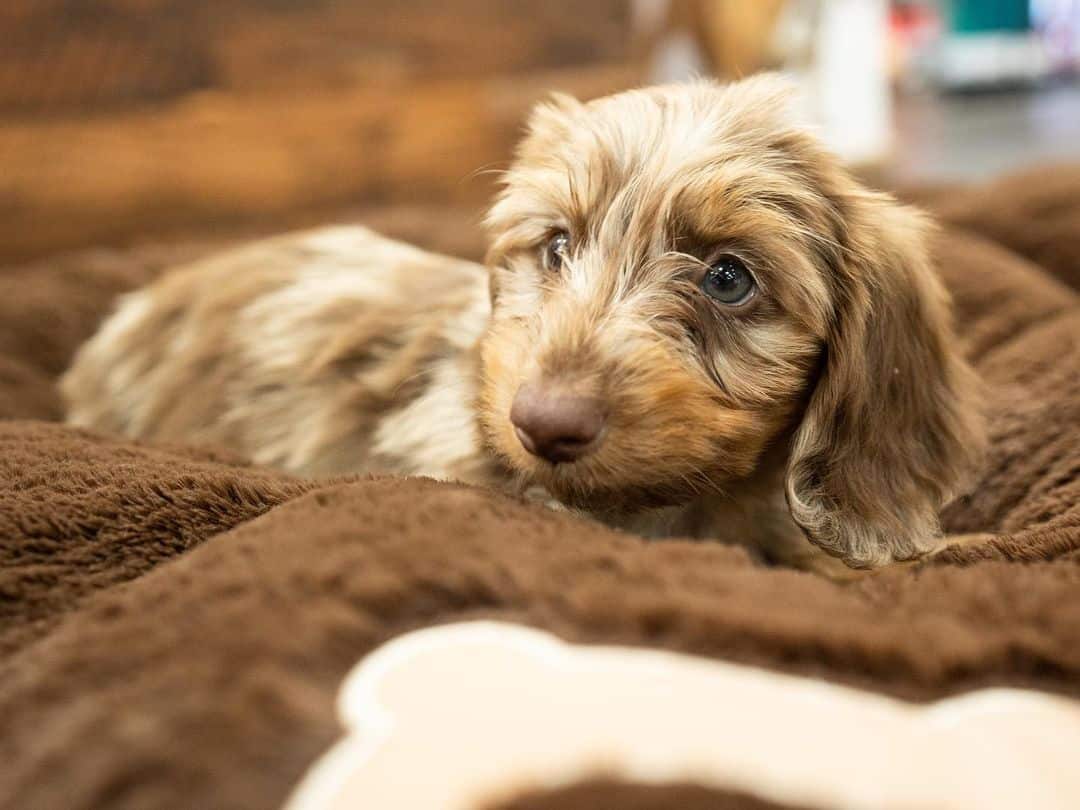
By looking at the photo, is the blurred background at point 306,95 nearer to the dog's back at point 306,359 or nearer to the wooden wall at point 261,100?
the wooden wall at point 261,100

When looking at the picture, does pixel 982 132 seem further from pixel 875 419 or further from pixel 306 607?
pixel 306 607

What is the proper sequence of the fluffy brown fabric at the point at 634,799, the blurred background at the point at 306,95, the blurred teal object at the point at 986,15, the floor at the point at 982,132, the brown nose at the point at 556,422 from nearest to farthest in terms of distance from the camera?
the fluffy brown fabric at the point at 634,799 < the brown nose at the point at 556,422 < the blurred background at the point at 306,95 < the floor at the point at 982,132 < the blurred teal object at the point at 986,15

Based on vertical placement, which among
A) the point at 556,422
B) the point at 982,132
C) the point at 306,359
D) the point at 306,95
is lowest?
the point at 982,132

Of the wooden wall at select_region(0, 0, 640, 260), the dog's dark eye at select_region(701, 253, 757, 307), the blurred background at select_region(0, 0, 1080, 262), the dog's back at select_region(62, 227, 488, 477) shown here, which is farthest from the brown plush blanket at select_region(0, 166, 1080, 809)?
the wooden wall at select_region(0, 0, 640, 260)

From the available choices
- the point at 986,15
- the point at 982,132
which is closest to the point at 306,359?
the point at 982,132

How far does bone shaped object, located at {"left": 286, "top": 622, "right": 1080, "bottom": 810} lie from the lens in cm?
102

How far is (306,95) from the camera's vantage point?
4180mm

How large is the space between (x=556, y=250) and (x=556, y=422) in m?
0.59

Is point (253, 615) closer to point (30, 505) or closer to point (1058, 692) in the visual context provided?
point (30, 505)

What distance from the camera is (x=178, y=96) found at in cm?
397

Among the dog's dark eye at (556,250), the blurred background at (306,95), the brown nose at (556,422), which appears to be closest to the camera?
the brown nose at (556,422)

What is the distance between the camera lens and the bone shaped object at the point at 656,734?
3.34 ft

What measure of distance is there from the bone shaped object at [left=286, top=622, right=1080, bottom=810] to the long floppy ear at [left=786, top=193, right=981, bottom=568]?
702 mm

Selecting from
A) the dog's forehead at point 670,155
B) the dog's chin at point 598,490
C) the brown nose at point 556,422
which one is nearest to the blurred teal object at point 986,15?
the dog's forehead at point 670,155
